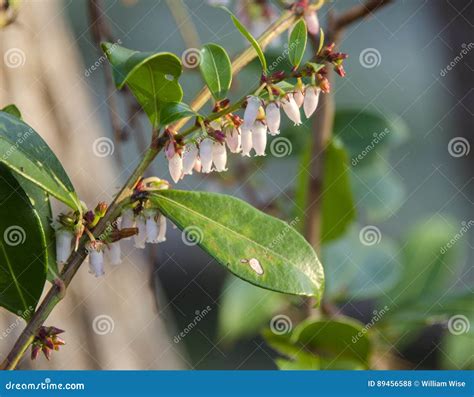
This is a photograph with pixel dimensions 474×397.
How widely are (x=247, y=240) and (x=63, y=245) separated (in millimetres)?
173

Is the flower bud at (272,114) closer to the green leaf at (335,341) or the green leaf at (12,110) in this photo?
the green leaf at (12,110)

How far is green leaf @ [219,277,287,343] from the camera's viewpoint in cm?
154

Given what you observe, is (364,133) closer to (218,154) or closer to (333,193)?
(333,193)

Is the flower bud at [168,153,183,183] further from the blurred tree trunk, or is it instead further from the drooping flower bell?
the blurred tree trunk

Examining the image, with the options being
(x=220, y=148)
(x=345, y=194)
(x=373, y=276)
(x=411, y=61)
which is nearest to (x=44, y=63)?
(x=345, y=194)

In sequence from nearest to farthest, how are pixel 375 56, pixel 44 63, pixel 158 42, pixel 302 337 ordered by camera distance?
pixel 302 337, pixel 44 63, pixel 375 56, pixel 158 42

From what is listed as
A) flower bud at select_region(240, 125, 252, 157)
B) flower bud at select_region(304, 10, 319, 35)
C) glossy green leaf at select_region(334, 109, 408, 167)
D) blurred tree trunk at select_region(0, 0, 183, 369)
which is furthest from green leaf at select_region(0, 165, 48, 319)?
glossy green leaf at select_region(334, 109, 408, 167)

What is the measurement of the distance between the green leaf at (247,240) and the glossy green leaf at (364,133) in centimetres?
85

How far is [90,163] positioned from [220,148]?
0.85 meters

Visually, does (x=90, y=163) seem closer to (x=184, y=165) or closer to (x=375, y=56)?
(x=375, y=56)

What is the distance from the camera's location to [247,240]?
751 millimetres

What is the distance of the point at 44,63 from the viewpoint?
1547mm

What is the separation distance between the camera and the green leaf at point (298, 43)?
2.39 feet

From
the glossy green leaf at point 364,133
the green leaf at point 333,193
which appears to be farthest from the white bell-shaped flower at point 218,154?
the glossy green leaf at point 364,133
